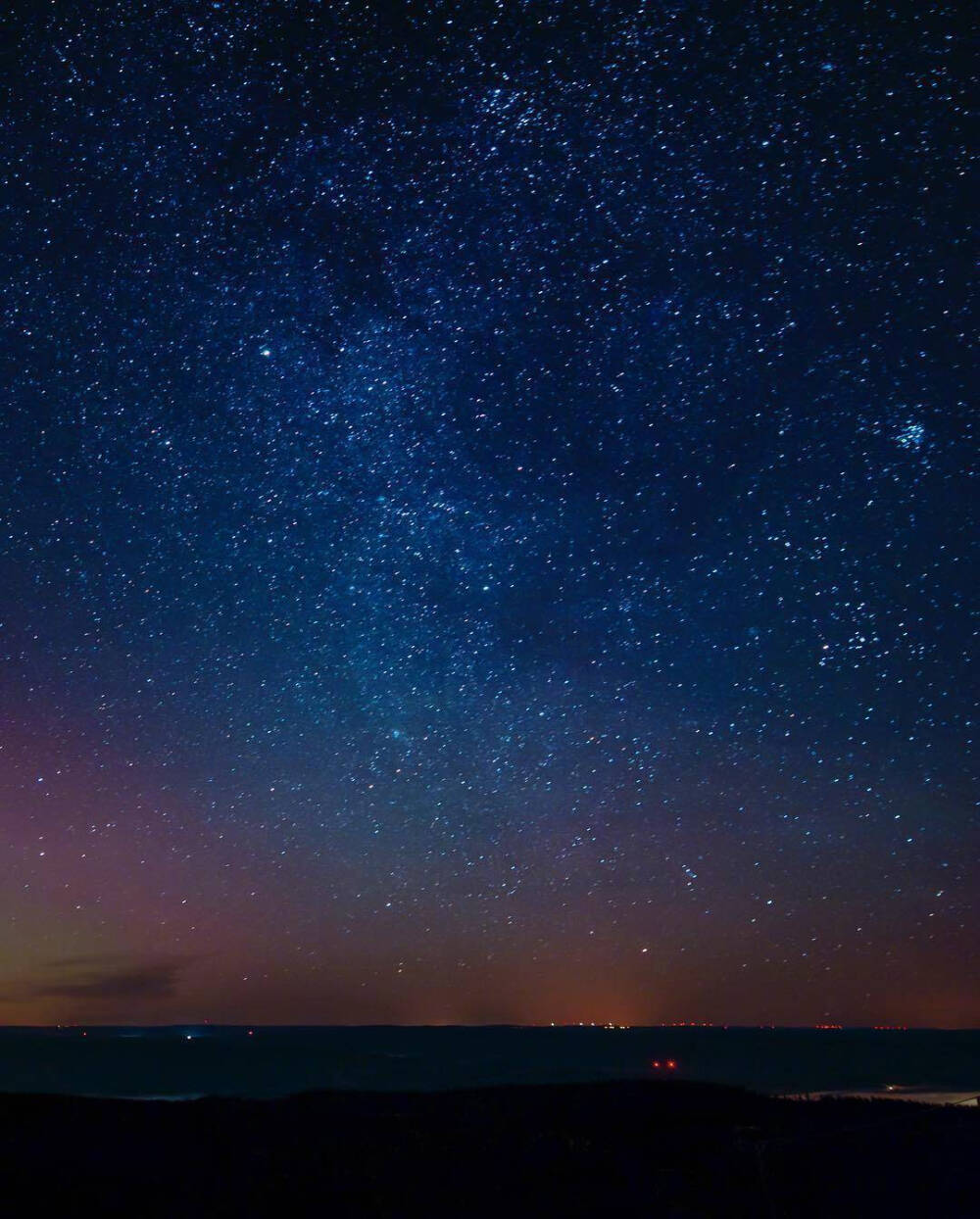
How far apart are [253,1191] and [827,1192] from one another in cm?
662

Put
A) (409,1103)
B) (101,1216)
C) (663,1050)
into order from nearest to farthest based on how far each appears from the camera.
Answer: (101,1216), (409,1103), (663,1050)

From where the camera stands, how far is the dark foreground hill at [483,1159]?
33.6 ft

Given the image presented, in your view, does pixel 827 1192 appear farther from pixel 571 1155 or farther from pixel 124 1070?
pixel 124 1070

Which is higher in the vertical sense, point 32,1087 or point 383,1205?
point 383,1205

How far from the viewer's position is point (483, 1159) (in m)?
13.1

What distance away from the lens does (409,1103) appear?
18391 mm

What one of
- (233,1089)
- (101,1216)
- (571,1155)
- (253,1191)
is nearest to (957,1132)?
(571,1155)

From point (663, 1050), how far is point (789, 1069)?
31626 mm

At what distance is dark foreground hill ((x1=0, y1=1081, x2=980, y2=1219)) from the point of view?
10250mm

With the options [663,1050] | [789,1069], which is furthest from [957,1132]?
[663,1050]

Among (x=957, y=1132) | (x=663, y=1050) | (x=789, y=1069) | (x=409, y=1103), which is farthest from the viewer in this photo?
(x=663, y=1050)

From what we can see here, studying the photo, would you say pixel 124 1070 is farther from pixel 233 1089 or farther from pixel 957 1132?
pixel 957 1132

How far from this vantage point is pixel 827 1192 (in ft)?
32.9

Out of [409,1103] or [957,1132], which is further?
[409,1103]
